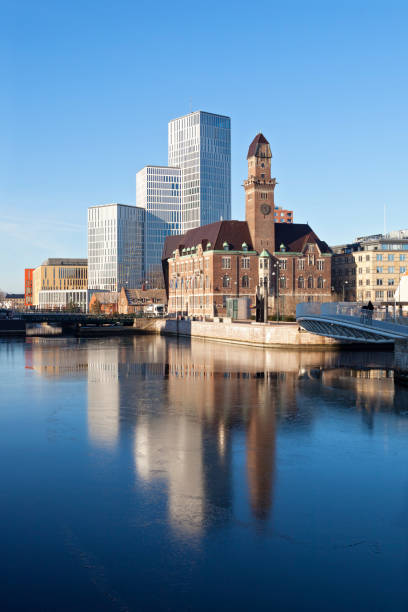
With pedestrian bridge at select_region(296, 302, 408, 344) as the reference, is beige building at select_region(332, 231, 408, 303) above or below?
above

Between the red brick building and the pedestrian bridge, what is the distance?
57548 mm

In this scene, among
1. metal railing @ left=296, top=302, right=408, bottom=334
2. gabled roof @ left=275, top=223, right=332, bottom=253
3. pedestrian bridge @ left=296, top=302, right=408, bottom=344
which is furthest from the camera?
gabled roof @ left=275, top=223, right=332, bottom=253

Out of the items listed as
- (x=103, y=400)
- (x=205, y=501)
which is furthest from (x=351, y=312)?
(x=205, y=501)

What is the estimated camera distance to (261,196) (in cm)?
13250

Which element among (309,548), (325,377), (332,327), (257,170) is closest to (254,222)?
(257,170)

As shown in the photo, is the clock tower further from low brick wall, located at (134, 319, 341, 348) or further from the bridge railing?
the bridge railing

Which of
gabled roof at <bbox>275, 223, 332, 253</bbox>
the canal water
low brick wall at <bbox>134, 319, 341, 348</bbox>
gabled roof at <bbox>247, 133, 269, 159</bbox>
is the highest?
gabled roof at <bbox>247, 133, 269, 159</bbox>

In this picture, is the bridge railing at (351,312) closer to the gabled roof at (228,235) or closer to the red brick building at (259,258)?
the red brick building at (259,258)

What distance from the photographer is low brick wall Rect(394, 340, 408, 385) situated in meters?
45.5

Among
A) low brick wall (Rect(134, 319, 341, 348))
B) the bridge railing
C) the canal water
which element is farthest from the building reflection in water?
low brick wall (Rect(134, 319, 341, 348))

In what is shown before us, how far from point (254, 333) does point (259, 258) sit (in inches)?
1850

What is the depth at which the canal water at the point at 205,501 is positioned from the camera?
50.0ft

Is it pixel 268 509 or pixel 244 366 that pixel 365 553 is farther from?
pixel 244 366

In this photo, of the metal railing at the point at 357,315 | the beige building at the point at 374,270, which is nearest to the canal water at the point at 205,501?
the metal railing at the point at 357,315
